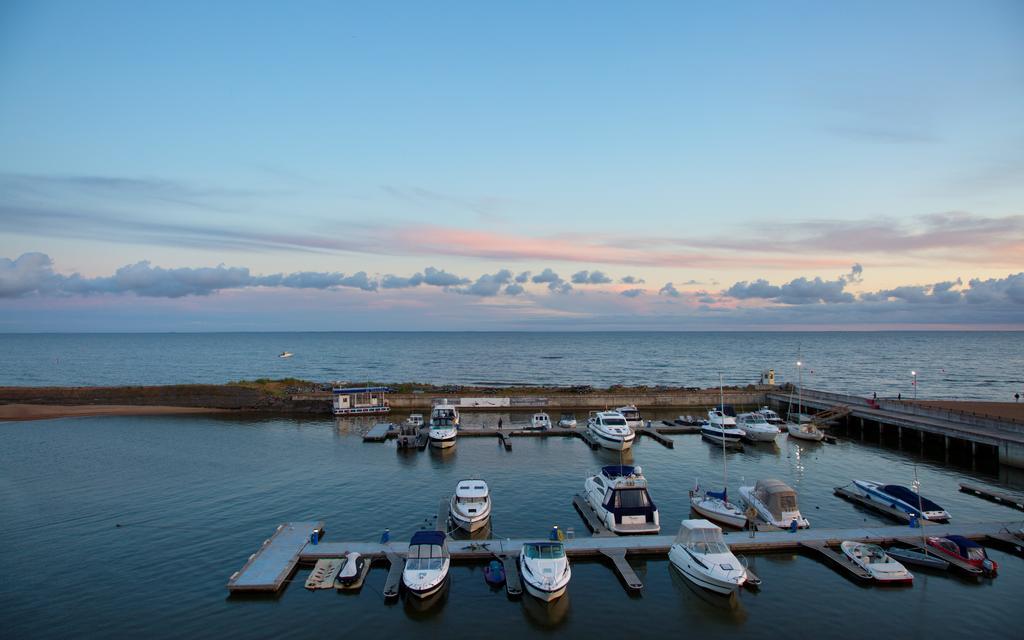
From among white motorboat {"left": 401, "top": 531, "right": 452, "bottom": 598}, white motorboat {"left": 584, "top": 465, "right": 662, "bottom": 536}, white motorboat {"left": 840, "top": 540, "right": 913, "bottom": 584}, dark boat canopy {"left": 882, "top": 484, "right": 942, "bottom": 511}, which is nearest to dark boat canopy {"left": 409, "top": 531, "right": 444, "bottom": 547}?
white motorboat {"left": 401, "top": 531, "right": 452, "bottom": 598}

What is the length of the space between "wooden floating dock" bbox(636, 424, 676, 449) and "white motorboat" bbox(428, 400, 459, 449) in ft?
63.8

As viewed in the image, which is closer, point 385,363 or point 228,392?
point 228,392

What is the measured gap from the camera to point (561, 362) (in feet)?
556

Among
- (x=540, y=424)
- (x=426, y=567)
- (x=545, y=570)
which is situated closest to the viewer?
(x=545, y=570)

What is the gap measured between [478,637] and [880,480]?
34711 millimetres

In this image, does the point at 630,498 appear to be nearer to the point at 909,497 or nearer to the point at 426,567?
the point at 426,567

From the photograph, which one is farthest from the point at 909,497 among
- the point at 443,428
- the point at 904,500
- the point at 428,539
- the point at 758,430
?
the point at 443,428

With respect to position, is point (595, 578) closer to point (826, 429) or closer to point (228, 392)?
point (826, 429)

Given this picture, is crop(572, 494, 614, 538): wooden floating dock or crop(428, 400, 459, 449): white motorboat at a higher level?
crop(428, 400, 459, 449): white motorboat

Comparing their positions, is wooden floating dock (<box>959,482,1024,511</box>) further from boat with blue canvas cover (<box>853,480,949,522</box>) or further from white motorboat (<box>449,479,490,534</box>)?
white motorboat (<box>449,479,490,534</box>)

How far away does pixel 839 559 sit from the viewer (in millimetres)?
26188

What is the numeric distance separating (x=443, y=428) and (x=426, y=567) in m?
29.9

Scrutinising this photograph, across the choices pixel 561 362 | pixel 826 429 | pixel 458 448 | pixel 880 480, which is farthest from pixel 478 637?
pixel 561 362

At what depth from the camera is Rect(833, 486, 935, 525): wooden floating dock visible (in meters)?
A: 31.7
